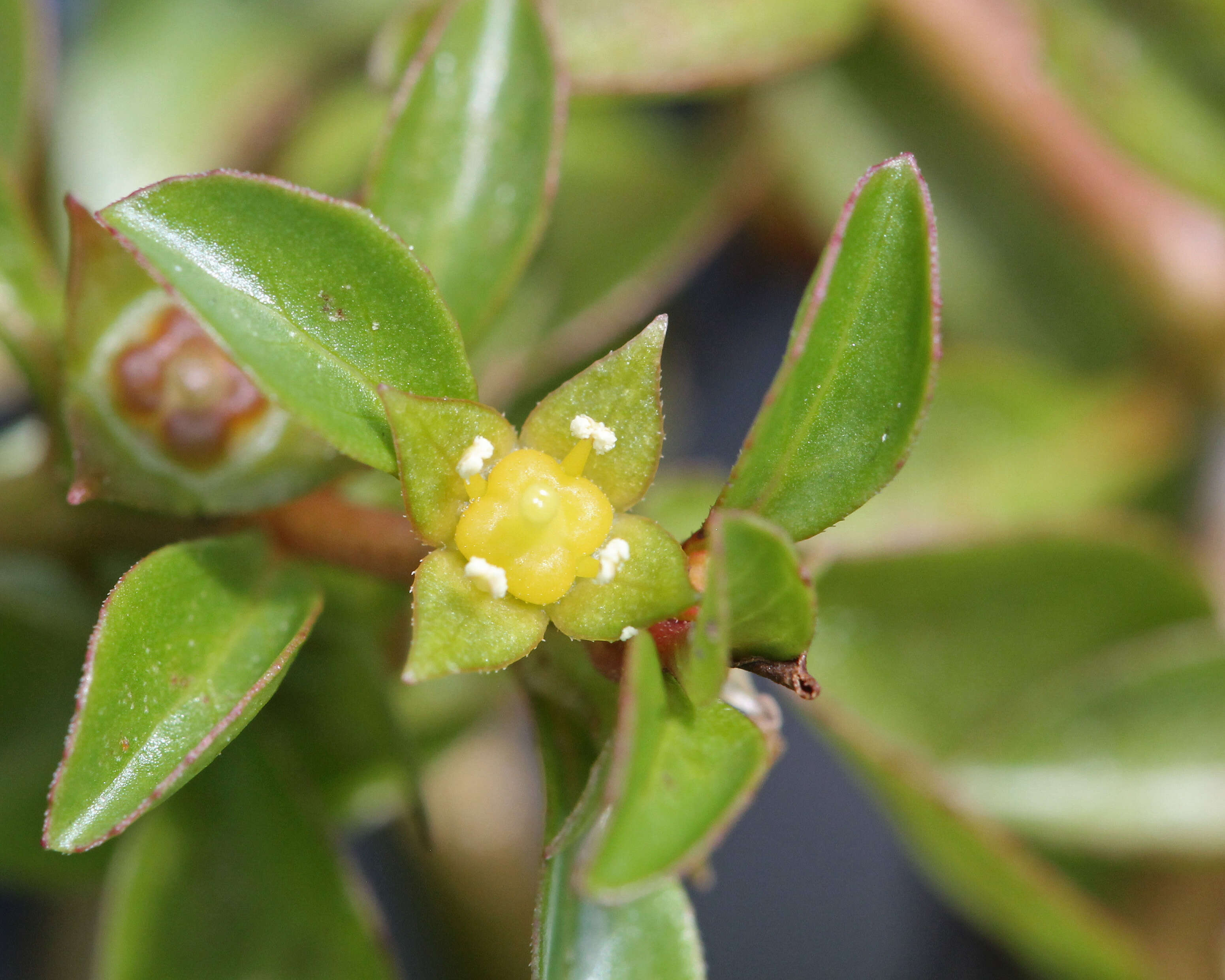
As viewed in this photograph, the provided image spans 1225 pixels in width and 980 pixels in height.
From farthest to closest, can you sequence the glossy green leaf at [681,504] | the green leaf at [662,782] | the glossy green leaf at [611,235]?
the glossy green leaf at [611,235], the glossy green leaf at [681,504], the green leaf at [662,782]

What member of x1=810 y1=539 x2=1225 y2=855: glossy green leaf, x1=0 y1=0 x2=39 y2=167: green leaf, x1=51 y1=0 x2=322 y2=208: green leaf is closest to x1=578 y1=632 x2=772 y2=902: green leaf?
x1=810 y1=539 x2=1225 y2=855: glossy green leaf

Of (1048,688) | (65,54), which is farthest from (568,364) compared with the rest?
(65,54)

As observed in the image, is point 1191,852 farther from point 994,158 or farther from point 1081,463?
point 994,158

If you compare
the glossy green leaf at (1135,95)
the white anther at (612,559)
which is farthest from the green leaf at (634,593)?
the glossy green leaf at (1135,95)

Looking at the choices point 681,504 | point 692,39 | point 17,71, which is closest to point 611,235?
point 692,39

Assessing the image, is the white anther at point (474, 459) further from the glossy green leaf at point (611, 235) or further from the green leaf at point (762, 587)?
the glossy green leaf at point (611, 235)

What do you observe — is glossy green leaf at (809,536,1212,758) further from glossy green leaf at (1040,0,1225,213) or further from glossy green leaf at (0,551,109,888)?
glossy green leaf at (0,551,109,888)
